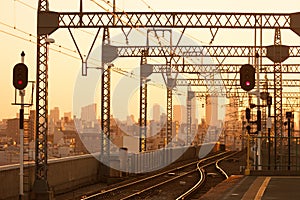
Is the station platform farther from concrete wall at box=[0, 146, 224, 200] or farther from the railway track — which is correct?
concrete wall at box=[0, 146, 224, 200]

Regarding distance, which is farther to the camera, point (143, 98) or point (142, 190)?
point (143, 98)

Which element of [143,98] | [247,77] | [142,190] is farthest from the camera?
[143,98]

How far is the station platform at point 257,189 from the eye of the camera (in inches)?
704

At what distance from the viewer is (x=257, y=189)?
64.7 feet

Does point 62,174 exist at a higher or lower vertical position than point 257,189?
lower

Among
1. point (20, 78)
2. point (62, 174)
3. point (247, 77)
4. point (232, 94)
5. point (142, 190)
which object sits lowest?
point (142, 190)

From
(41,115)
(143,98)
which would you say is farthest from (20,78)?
(143,98)

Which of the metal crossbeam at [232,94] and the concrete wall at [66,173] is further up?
the metal crossbeam at [232,94]

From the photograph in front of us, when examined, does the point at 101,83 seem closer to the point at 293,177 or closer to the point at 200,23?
the point at 200,23

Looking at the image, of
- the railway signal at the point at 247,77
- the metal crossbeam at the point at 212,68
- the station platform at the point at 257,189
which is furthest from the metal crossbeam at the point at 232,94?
the station platform at the point at 257,189

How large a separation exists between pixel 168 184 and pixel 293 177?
9724 millimetres

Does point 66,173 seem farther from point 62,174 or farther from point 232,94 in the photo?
point 232,94

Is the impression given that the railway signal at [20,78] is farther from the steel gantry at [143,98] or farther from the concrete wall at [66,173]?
the steel gantry at [143,98]

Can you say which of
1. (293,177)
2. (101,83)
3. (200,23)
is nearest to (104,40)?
(101,83)
